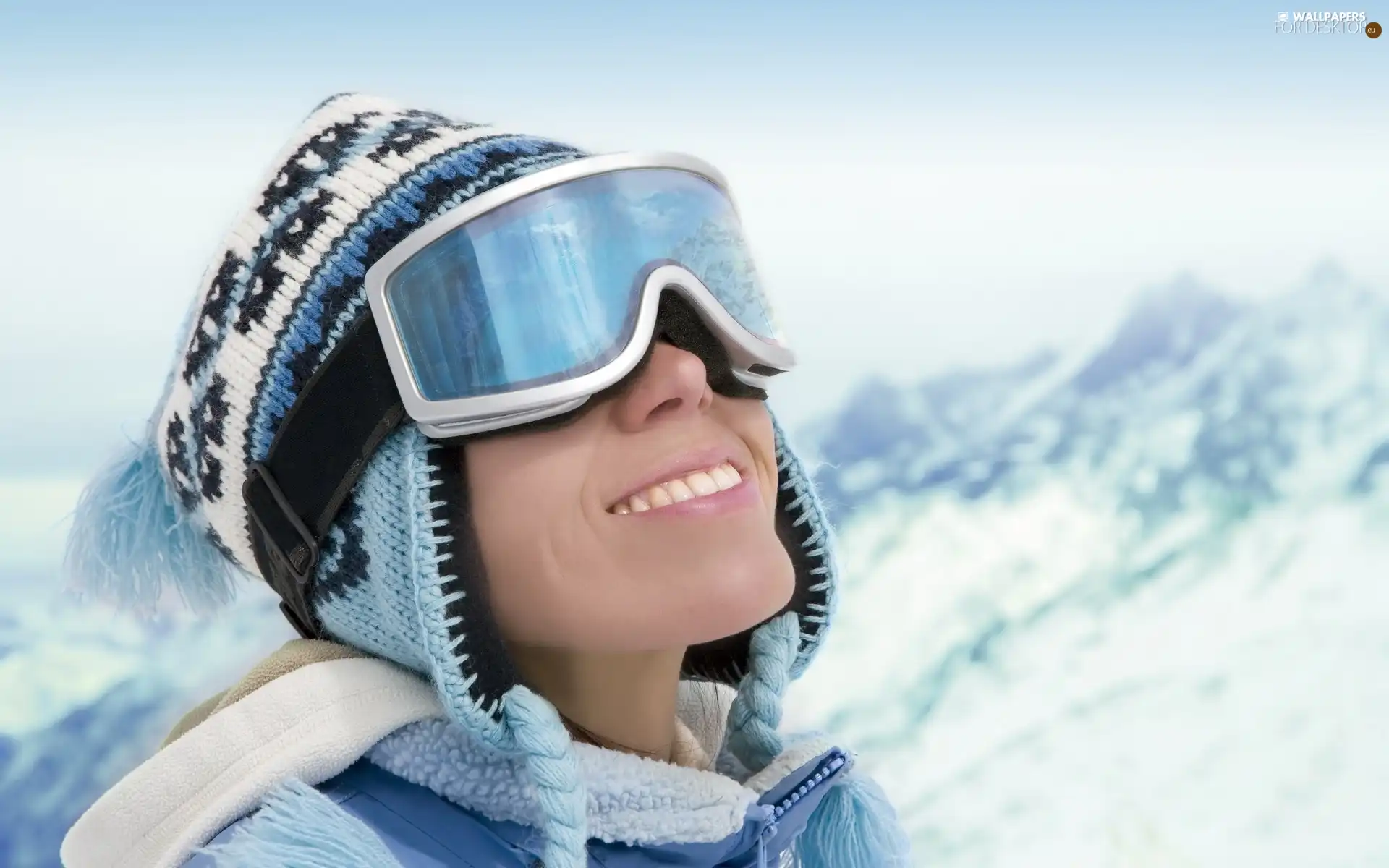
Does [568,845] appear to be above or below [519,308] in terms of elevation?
below

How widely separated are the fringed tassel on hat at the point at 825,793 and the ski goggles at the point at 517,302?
37cm

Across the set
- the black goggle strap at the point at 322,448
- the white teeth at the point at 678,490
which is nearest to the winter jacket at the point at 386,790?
the black goggle strap at the point at 322,448

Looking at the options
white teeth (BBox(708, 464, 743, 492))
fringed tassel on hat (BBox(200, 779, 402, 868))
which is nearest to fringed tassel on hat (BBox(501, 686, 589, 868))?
fringed tassel on hat (BBox(200, 779, 402, 868))

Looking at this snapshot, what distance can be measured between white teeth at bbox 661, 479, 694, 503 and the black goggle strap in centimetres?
22

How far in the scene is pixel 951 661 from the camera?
2.09 m

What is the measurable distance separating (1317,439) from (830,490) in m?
→ 0.99

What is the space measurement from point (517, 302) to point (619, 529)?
191 millimetres

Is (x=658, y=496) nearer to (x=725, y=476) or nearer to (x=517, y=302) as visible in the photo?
(x=725, y=476)

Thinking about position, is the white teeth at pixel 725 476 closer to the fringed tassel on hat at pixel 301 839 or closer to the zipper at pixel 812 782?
the zipper at pixel 812 782

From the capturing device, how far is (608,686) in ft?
3.89

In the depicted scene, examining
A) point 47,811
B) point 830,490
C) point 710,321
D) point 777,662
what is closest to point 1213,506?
point 830,490

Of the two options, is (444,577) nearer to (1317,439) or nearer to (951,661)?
(951,661)

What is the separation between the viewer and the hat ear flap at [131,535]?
1.28 m

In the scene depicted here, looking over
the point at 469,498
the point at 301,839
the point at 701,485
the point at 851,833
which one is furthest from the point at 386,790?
the point at 851,833
